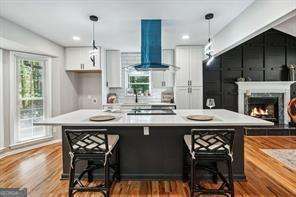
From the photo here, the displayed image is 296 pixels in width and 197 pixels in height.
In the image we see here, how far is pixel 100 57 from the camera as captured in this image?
5.21m

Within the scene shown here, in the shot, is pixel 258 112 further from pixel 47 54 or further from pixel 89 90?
pixel 47 54

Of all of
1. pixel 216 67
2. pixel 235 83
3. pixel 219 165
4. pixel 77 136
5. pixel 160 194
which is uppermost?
pixel 216 67

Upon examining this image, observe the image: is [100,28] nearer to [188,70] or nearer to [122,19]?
[122,19]

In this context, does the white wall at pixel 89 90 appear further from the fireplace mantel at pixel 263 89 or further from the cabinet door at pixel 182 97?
the fireplace mantel at pixel 263 89

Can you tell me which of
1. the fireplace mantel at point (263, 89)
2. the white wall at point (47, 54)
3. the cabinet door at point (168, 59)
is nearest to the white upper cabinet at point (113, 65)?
the white wall at point (47, 54)

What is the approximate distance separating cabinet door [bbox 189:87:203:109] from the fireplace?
1611 millimetres

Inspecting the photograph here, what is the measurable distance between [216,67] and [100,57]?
3.15 m

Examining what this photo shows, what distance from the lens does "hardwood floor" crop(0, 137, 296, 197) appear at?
2.56 meters

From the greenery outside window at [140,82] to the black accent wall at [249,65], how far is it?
166 centimetres

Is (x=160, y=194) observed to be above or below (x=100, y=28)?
below

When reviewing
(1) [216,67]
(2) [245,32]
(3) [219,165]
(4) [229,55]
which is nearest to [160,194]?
(3) [219,165]

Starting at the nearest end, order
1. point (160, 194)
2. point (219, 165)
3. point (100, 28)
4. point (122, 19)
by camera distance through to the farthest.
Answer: point (160, 194) < point (219, 165) < point (122, 19) < point (100, 28)

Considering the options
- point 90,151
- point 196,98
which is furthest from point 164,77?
point 90,151

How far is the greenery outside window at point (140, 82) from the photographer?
6191 millimetres
